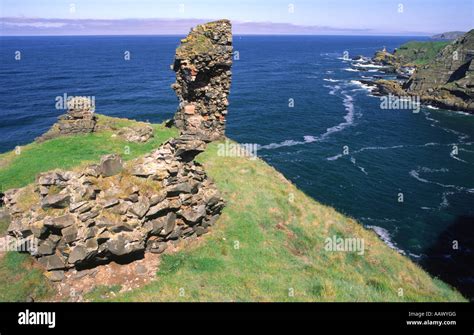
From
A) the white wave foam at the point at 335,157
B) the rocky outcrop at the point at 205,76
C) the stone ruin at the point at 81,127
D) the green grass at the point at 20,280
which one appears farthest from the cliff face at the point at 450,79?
the green grass at the point at 20,280

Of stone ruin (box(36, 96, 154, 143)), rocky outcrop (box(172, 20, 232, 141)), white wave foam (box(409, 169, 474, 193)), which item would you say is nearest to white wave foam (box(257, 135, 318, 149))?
white wave foam (box(409, 169, 474, 193))

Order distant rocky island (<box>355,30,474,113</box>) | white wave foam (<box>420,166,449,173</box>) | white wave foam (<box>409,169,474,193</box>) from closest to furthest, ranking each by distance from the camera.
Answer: white wave foam (<box>409,169,474,193</box>)
white wave foam (<box>420,166,449,173</box>)
distant rocky island (<box>355,30,474,113</box>)

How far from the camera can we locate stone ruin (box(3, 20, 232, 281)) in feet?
57.3

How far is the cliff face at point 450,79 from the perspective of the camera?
109 meters

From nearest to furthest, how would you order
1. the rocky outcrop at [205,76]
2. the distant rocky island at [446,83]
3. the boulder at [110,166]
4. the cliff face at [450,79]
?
the boulder at [110,166] → the rocky outcrop at [205,76] → the cliff face at [450,79] → the distant rocky island at [446,83]

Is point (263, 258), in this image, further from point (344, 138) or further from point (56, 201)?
point (344, 138)

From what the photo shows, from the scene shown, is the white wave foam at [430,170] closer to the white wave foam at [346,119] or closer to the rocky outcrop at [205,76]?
the white wave foam at [346,119]

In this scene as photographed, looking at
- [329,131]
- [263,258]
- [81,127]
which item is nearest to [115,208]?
[263,258]

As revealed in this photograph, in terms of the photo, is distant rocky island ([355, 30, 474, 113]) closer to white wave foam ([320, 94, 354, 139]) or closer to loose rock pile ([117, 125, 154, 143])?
white wave foam ([320, 94, 354, 139])

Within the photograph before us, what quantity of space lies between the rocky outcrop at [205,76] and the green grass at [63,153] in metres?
3.56

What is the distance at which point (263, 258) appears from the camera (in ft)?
66.9

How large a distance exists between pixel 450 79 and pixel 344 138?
66541mm

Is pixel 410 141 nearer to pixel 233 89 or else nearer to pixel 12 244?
pixel 233 89

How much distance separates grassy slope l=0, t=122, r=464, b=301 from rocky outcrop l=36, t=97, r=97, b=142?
9.17 ft
